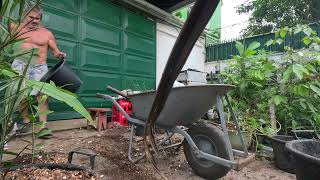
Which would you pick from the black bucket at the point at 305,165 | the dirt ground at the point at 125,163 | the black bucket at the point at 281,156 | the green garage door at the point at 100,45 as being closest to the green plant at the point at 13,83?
the black bucket at the point at 305,165

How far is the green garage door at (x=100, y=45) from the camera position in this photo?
409 cm

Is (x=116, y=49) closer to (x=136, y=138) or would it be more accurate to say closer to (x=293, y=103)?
(x=136, y=138)

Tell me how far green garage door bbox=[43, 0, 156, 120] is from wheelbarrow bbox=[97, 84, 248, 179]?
226 cm

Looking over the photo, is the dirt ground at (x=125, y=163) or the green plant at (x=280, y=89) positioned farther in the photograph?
the green plant at (x=280, y=89)

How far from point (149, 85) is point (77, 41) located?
210 centimetres

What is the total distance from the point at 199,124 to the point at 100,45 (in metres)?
3.00

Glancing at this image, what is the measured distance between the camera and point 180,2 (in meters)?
6.71

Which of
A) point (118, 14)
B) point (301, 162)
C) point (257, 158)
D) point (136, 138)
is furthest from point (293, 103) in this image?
point (118, 14)

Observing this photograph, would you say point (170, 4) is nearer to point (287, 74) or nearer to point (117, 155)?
point (287, 74)

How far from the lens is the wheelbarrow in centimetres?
202

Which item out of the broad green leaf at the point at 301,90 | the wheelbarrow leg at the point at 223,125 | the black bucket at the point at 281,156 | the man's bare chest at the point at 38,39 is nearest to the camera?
the wheelbarrow leg at the point at 223,125

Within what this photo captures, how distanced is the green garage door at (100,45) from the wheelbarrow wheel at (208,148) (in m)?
2.45

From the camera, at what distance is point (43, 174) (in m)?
1.26

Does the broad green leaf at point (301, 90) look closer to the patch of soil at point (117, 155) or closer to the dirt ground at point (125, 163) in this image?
the dirt ground at point (125, 163)
